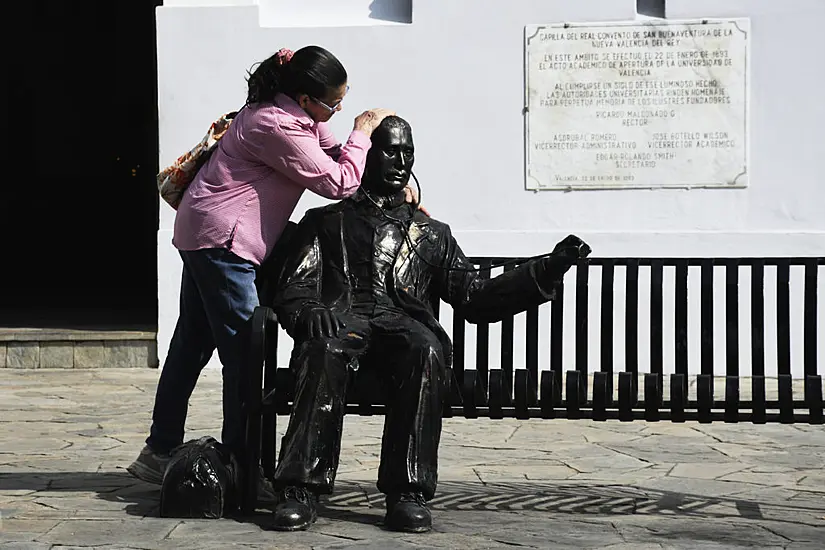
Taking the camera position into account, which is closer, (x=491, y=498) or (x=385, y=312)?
(x=385, y=312)

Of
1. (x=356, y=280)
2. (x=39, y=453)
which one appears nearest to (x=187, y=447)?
(x=356, y=280)

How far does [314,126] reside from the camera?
16.6 ft

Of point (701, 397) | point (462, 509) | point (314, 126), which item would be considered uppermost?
point (314, 126)

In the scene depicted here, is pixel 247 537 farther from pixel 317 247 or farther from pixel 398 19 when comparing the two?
pixel 398 19

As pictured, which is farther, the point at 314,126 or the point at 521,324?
the point at 521,324

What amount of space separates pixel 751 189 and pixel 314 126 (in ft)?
16.1

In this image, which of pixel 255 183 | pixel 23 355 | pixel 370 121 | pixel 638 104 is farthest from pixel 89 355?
pixel 370 121

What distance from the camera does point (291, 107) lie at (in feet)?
16.3

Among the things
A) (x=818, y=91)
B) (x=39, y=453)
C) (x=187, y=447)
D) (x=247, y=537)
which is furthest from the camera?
(x=818, y=91)

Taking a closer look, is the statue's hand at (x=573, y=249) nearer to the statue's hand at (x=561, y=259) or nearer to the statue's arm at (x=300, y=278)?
the statue's hand at (x=561, y=259)

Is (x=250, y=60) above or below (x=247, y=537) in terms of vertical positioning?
above

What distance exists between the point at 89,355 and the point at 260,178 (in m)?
5.03

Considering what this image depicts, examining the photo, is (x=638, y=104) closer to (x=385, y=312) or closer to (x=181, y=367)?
(x=385, y=312)

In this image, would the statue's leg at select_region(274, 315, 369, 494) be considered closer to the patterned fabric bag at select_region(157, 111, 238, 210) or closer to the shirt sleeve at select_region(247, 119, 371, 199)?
the shirt sleeve at select_region(247, 119, 371, 199)
